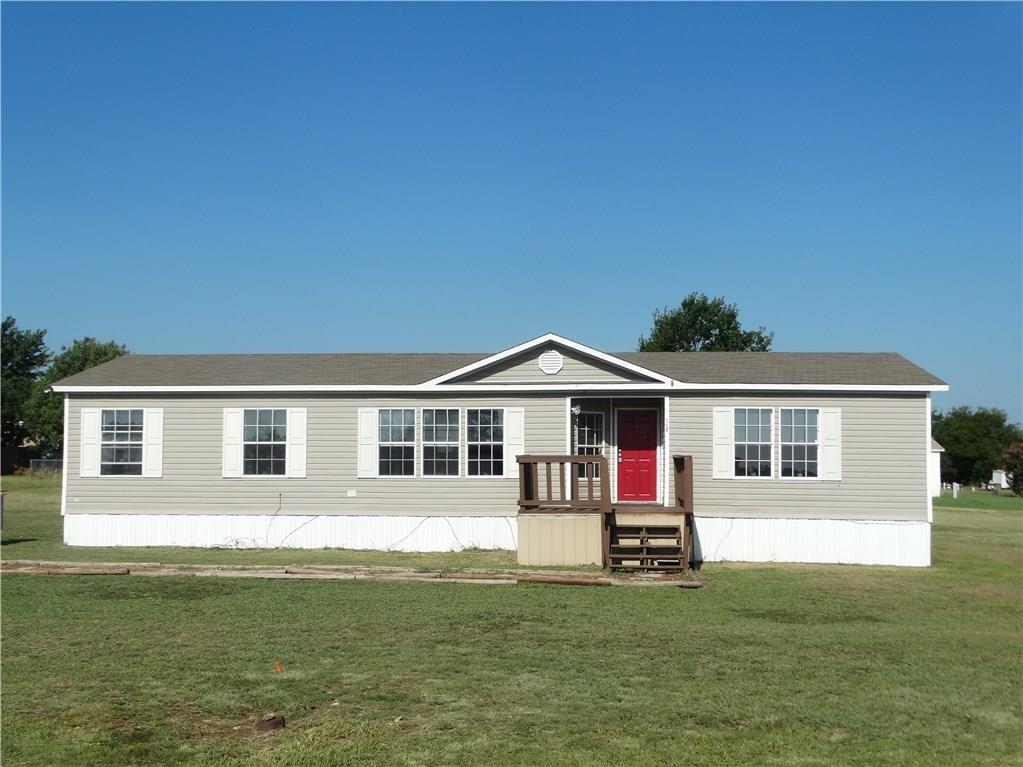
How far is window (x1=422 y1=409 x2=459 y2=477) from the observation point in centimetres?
2002

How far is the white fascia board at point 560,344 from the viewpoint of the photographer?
63.2 ft

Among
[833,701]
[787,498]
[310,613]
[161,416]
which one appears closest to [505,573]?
[310,613]

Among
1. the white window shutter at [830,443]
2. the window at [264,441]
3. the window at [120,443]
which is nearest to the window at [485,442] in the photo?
the window at [264,441]

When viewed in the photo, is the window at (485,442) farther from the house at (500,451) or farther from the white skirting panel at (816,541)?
the white skirting panel at (816,541)

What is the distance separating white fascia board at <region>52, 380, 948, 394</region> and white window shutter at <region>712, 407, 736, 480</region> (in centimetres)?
48

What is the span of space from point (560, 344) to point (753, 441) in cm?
415

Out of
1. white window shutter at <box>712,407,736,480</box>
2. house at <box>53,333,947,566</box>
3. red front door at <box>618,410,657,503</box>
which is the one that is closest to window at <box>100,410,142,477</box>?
house at <box>53,333,947,566</box>

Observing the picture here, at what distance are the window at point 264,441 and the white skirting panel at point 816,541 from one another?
847 centimetres

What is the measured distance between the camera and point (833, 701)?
820 centimetres

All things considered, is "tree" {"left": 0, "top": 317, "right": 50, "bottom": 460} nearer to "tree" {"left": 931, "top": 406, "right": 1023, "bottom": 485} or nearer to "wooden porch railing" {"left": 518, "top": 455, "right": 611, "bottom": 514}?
"wooden porch railing" {"left": 518, "top": 455, "right": 611, "bottom": 514}

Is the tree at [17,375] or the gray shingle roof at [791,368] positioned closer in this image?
the gray shingle roof at [791,368]

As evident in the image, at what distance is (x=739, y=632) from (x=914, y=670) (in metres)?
2.29

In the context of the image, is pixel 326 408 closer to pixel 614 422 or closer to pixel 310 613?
pixel 614 422

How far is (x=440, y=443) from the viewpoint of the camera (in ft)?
65.8
